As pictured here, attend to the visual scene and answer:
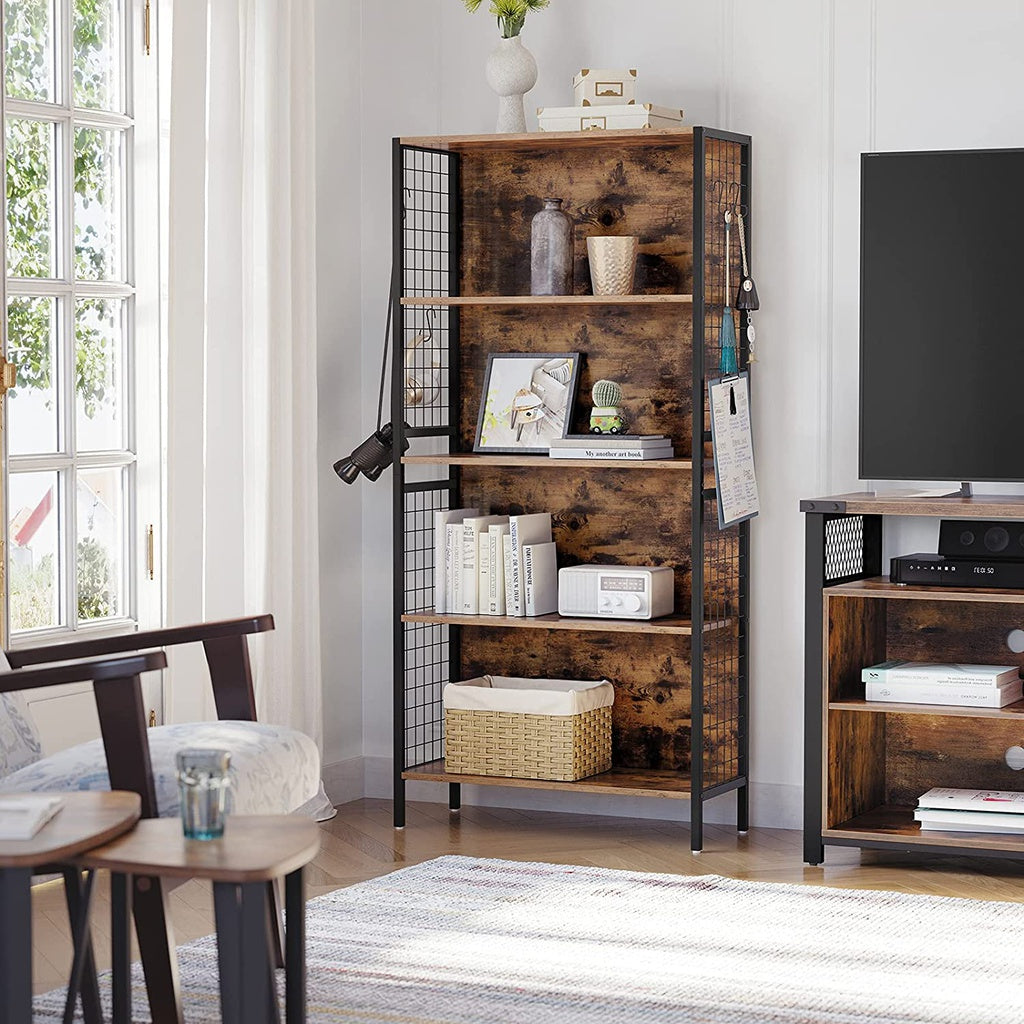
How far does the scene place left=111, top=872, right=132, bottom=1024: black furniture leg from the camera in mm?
2377

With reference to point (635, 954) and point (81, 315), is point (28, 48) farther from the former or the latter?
point (635, 954)

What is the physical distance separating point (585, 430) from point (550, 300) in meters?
0.42

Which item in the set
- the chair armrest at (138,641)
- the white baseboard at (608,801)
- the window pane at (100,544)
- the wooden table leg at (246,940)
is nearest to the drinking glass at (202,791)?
the wooden table leg at (246,940)

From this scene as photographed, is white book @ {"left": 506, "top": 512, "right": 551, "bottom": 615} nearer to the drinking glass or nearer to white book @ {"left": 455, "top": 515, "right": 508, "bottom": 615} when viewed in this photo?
white book @ {"left": 455, "top": 515, "right": 508, "bottom": 615}

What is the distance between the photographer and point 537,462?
4.30 meters

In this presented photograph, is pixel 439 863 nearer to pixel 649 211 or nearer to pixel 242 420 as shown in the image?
pixel 242 420

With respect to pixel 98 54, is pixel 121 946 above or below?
below

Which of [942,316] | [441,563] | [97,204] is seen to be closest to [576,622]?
[441,563]

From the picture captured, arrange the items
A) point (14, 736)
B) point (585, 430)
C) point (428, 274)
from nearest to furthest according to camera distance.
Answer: point (14, 736)
point (585, 430)
point (428, 274)

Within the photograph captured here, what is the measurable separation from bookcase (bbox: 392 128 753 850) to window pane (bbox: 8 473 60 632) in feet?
2.96

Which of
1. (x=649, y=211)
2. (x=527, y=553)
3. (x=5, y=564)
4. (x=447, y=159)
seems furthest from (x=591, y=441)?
(x=5, y=564)

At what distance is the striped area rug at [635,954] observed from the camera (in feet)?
9.68

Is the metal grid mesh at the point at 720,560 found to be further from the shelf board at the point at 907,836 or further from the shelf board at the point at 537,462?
the shelf board at the point at 907,836

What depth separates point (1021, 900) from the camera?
371 centimetres
